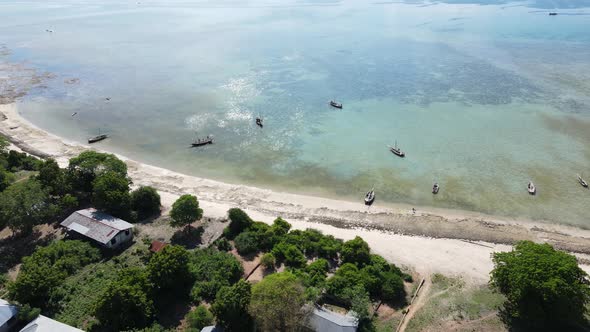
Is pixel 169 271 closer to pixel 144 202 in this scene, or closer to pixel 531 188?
pixel 144 202

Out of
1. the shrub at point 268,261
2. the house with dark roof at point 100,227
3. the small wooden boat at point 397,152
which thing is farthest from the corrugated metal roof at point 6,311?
the small wooden boat at point 397,152

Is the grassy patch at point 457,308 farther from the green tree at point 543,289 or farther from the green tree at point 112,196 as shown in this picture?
the green tree at point 112,196

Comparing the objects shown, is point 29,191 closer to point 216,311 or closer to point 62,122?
point 216,311

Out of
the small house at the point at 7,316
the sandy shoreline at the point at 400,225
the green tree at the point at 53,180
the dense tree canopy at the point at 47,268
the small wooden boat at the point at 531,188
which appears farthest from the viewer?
the small wooden boat at the point at 531,188

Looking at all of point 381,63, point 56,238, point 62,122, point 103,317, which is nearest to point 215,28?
point 381,63

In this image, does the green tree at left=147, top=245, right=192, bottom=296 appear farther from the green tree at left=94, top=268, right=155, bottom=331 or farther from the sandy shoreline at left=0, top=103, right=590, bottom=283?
the sandy shoreline at left=0, top=103, right=590, bottom=283

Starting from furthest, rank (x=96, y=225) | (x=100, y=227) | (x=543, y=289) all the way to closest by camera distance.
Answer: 1. (x=96, y=225)
2. (x=100, y=227)
3. (x=543, y=289)

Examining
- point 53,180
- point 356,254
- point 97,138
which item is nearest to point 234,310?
point 356,254
